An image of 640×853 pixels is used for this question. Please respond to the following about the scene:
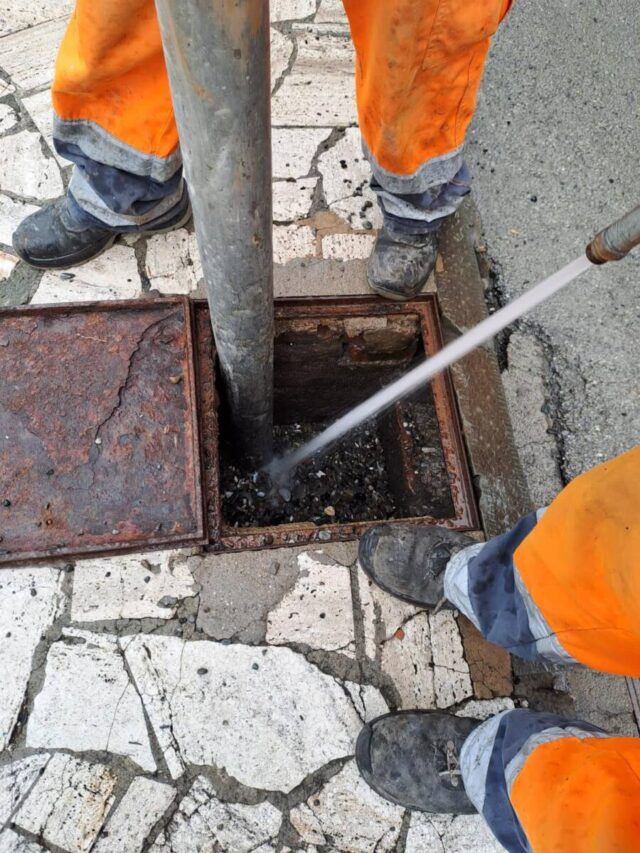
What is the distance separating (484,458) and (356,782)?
3.43 ft

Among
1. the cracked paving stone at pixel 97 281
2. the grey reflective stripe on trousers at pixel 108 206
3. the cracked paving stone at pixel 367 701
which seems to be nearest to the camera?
the cracked paving stone at pixel 367 701

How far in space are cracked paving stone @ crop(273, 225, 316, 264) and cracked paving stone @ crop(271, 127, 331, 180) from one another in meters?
0.25

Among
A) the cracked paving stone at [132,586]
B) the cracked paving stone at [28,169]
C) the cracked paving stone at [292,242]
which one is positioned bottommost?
the cracked paving stone at [132,586]

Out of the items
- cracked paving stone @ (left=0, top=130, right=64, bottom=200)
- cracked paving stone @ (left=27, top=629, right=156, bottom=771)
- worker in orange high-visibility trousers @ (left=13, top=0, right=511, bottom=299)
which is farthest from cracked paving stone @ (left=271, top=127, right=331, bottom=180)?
cracked paving stone @ (left=27, top=629, right=156, bottom=771)

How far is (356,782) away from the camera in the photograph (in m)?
1.72

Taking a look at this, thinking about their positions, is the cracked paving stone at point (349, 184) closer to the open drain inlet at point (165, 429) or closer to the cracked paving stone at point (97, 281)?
the open drain inlet at point (165, 429)

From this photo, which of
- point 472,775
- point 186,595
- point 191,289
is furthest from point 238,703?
point 191,289

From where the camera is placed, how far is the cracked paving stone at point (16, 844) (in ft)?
5.14

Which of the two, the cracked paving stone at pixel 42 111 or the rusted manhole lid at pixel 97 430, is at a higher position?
the cracked paving stone at pixel 42 111

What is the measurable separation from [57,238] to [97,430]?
69cm

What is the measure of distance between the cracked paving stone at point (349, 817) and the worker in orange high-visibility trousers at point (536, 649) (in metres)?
0.05

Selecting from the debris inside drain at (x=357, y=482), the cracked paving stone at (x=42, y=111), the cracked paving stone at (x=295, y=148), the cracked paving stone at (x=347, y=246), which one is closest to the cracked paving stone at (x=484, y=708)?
the debris inside drain at (x=357, y=482)

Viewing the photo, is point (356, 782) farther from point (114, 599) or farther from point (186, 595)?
point (114, 599)

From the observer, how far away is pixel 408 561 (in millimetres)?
1896
